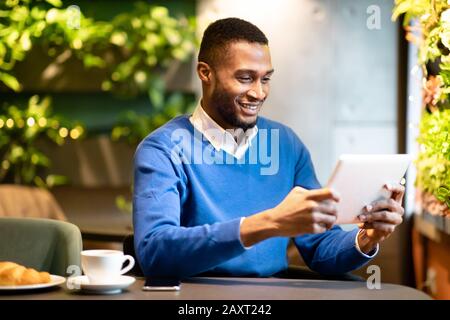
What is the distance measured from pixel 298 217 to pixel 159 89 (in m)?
2.54

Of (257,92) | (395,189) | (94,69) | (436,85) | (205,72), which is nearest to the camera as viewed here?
(395,189)

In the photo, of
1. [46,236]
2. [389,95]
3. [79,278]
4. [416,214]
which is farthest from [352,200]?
[389,95]

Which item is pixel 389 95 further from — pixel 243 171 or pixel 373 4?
pixel 243 171

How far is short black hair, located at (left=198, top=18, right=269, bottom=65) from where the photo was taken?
195 cm

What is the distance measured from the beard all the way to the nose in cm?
2

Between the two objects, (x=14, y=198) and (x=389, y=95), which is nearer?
(x=14, y=198)

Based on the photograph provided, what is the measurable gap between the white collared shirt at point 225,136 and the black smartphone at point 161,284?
0.40 m

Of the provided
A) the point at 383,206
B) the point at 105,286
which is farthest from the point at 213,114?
the point at 105,286

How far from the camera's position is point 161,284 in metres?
1.62

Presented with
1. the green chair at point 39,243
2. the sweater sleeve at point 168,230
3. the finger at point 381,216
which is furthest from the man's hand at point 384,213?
the green chair at point 39,243

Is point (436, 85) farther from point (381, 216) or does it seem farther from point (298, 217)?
point (298, 217)

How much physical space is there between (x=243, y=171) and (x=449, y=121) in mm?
597

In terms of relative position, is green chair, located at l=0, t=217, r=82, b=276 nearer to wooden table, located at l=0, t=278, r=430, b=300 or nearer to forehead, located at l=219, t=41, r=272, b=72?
wooden table, located at l=0, t=278, r=430, b=300

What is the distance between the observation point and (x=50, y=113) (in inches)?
158
